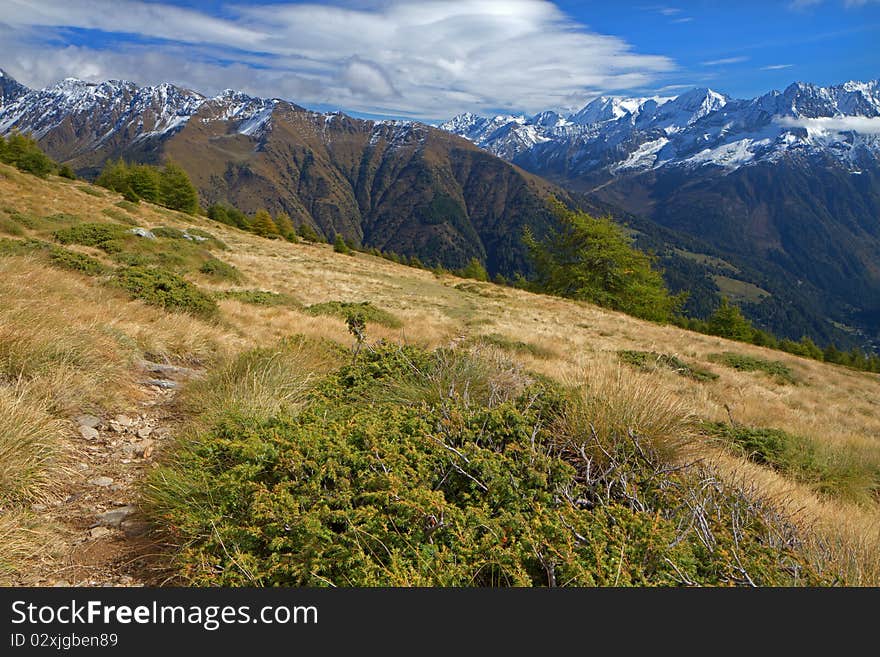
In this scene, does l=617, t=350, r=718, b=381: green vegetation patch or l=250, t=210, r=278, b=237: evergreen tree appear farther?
l=250, t=210, r=278, b=237: evergreen tree

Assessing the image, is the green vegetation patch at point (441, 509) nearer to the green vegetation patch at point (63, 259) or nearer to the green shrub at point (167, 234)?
the green vegetation patch at point (63, 259)

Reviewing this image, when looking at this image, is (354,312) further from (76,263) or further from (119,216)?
(119,216)

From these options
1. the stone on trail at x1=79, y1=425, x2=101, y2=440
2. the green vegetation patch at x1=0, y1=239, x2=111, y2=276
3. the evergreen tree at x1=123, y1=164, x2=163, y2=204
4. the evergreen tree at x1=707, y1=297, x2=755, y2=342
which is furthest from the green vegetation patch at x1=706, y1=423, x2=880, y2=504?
the evergreen tree at x1=123, y1=164, x2=163, y2=204

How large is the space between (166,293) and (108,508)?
7144 millimetres

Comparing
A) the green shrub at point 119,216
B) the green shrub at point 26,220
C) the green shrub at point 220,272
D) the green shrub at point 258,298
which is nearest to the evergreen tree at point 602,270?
the green shrub at point 220,272

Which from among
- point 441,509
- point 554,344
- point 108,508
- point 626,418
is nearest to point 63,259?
point 108,508

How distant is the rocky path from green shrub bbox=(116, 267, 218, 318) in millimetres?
4631

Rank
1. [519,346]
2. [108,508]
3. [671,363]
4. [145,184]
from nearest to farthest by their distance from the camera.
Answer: [108,508], [519,346], [671,363], [145,184]

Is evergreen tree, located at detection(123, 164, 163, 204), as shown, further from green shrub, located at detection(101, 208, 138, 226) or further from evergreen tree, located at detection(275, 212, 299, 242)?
green shrub, located at detection(101, 208, 138, 226)

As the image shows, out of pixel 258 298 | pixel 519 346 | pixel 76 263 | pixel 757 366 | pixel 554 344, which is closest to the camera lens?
pixel 76 263

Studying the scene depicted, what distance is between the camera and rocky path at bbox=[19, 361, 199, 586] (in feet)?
9.66

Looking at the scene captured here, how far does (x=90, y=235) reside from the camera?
20.1m

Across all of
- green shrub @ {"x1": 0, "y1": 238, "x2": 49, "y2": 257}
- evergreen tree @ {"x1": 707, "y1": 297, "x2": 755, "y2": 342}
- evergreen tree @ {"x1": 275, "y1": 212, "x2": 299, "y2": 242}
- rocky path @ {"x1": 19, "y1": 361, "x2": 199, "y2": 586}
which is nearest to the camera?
rocky path @ {"x1": 19, "y1": 361, "x2": 199, "y2": 586}

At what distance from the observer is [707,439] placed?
552 cm
